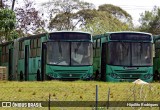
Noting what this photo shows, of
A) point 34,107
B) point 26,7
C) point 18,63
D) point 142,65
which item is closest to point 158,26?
point 26,7

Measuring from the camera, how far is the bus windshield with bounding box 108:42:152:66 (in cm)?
3136

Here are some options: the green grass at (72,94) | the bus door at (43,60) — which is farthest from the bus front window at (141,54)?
the green grass at (72,94)

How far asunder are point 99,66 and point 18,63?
6.73 m

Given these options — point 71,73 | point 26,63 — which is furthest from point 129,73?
point 26,63

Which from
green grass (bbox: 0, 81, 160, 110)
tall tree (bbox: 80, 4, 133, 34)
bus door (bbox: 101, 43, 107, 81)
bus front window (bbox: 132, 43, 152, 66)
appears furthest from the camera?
tall tree (bbox: 80, 4, 133, 34)

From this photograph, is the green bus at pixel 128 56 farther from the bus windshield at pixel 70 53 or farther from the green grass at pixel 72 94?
the green grass at pixel 72 94

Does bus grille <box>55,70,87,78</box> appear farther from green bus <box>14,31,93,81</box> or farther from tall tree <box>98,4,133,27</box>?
tall tree <box>98,4,133,27</box>

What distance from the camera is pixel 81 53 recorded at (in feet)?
103

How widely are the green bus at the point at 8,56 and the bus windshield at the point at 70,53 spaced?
9.53 metres

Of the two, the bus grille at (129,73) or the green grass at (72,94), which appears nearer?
the green grass at (72,94)

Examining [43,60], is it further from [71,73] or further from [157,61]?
[157,61]

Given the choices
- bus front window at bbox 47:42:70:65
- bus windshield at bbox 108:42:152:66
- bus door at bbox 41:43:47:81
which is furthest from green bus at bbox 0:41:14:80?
bus windshield at bbox 108:42:152:66

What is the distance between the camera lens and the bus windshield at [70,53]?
30984 millimetres

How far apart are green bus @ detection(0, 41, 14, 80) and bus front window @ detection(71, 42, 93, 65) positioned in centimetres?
968
